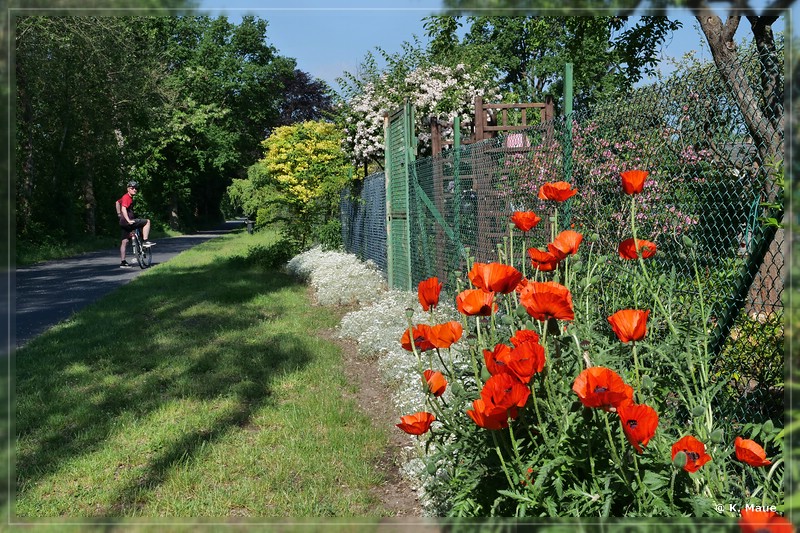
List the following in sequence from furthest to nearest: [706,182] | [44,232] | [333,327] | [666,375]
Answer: [44,232]
[333,327]
[706,182]
[666,375]

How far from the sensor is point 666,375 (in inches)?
86.4

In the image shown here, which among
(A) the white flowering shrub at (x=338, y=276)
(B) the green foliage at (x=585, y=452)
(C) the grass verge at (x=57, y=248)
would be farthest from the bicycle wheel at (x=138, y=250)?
(B) the green foliage at (x=585, y=452)

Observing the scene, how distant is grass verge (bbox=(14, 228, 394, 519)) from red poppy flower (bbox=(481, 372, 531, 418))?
1.11 meters

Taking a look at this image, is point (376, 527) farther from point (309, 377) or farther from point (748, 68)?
point (309, 377)

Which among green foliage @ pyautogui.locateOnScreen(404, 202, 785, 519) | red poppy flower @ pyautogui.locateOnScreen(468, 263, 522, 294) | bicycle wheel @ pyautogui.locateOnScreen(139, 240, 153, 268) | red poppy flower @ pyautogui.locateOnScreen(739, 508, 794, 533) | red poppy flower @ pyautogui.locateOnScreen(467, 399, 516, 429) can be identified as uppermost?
bicycle wheel @ pyautogui.locateOnScreen(139, 240, 153, 268)

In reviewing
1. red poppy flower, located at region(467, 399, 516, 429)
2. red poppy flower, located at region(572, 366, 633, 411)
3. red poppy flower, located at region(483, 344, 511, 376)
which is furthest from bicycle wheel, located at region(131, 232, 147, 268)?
red poppy flower, located at region(572, 366, 633, 411)

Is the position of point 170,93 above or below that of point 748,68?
above

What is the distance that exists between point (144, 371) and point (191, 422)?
65.1 inches

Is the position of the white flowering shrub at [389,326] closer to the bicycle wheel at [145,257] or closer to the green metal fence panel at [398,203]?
A: the green metal fence panel at [398,203]

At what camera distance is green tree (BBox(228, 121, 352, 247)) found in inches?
558

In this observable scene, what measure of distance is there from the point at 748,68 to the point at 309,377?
151 inches

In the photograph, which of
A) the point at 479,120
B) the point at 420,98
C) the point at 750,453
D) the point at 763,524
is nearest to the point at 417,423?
the point at 750,453

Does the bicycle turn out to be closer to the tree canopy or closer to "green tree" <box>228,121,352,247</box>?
the tree canopy

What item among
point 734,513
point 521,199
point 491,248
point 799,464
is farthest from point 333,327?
point 799,464
